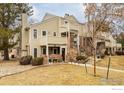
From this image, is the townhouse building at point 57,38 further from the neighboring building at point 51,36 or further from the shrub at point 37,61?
the shrub at point 37,61

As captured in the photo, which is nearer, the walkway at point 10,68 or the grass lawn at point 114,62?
the grass lawn at point 114,62

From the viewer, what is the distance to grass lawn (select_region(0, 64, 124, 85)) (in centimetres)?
386

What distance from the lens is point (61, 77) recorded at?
4121mm

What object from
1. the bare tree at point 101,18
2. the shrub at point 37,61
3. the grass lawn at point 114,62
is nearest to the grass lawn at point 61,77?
the grass lawn at point 114,62

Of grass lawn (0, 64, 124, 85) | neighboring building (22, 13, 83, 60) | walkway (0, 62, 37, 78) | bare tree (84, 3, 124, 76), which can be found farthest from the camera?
neighboring building (22, 13, 83, 60)

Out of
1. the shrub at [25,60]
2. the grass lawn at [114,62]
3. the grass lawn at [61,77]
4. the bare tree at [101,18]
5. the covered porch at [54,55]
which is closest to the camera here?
the grass lawn at [61,77]

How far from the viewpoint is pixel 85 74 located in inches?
171

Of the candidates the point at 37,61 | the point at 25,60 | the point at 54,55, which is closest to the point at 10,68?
the point at 25,60

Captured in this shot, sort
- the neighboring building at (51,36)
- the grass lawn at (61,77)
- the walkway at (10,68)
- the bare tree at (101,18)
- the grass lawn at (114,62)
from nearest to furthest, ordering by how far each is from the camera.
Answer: the grass lawn at (61,77), the bare tree at (101,18), the grass lawn at (114,62), the walkway at (10,68), the neighboring building at (51,36)

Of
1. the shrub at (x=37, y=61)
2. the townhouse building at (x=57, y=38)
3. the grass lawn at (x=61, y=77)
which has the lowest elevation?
the grass lawn at (x=61, y=77)

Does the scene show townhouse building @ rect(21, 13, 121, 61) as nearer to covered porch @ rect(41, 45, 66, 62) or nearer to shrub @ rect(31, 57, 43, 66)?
covered porch @ rect(41, 45, 66, 62)

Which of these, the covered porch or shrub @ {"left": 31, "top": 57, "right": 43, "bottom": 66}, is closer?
shrub @ {"left": 31, "top": 57, "right": 43, "bottom": 66}

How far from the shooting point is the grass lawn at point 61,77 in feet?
12.7

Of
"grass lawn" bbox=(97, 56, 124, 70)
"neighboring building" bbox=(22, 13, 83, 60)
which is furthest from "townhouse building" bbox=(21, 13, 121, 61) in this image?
"grass lawn" bbox=(97, 56, 124, 70)
